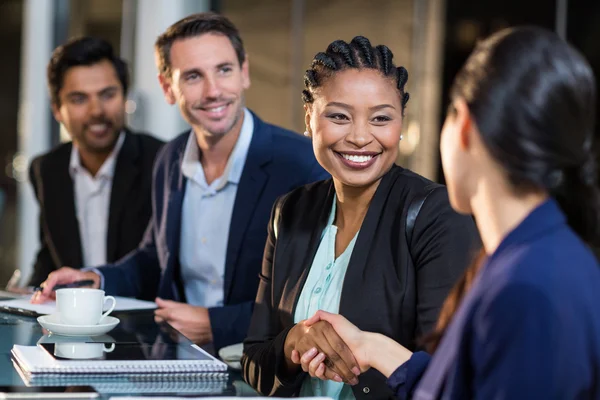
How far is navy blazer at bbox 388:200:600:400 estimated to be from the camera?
3.07ft

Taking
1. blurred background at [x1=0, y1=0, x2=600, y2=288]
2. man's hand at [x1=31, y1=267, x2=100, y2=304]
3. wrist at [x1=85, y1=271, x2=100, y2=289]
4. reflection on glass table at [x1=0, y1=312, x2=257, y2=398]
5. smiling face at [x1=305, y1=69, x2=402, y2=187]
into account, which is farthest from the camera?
blurred background at [x1=0, y1=0, x2=600, y2=288]

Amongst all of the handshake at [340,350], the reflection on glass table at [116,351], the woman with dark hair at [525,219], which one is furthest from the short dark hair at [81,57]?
the woman with dark hair at [525,219]

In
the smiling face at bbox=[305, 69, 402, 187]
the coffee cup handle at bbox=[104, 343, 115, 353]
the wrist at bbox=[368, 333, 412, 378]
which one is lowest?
the coffee cup handle at bbox=[104, 343, 115, 353]

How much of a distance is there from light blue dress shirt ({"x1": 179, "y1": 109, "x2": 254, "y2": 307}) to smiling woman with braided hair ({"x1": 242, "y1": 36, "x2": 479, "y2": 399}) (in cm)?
71

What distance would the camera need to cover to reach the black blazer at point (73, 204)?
3518 millimetres

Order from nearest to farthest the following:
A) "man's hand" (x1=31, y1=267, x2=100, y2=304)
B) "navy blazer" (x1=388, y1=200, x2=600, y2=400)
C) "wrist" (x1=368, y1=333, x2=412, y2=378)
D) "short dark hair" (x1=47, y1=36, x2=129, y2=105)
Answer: "navy blazer" (x1=388, y1=200, x2=600, y2=400) < "wrist" (x1=368, y1=333, x2=412, y2=378) < "man's hand" (x1=31, y1=267, x2=100, y2=304) < "short dark hair" (x1=47, y1=36, x2=129, y2=105)

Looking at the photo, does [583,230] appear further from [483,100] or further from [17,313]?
[17,313]

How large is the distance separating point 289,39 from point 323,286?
3867 mm

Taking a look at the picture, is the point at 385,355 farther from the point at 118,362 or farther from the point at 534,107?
the point at 534,107

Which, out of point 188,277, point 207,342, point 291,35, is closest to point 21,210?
point 291,35

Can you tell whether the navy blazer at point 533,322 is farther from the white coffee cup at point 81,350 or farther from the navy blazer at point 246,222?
the navy blazer at point 246,222

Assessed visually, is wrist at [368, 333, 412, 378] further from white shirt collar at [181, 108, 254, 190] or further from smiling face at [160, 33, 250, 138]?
smiling face at [160, 33, 250, 138]

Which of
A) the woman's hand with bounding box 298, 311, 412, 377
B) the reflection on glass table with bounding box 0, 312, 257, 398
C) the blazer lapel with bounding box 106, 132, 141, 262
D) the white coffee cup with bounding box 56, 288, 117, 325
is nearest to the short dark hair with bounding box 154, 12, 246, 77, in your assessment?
the blazer lapel with bounding box 106, 132, 141, 262

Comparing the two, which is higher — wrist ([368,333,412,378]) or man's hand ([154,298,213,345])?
wrist ([368,333,412,378])
